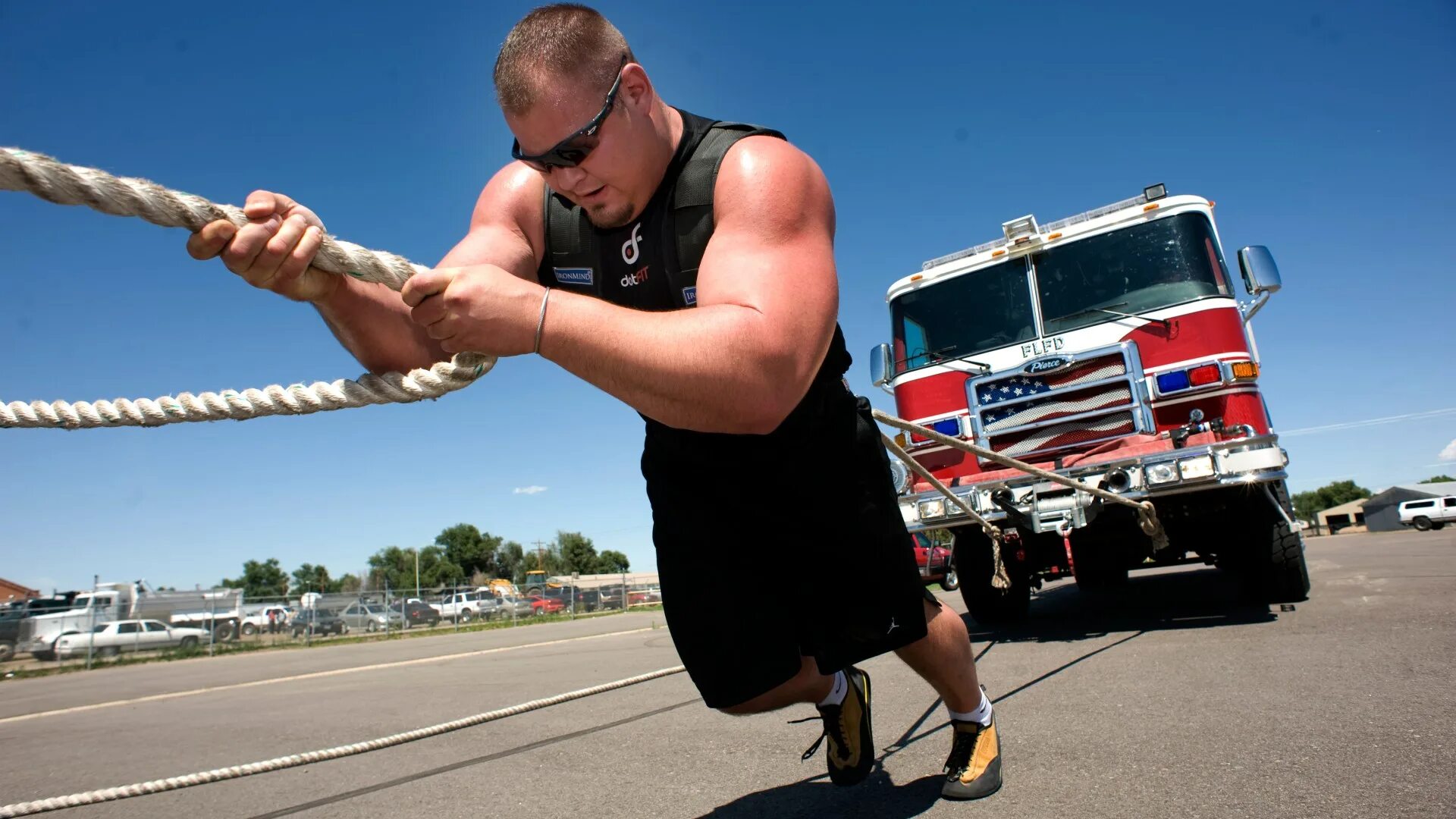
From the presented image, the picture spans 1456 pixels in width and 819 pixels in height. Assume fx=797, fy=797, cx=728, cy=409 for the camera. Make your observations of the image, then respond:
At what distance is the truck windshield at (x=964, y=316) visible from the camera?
7.01 meters

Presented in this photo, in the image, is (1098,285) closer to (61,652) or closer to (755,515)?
(755,515)

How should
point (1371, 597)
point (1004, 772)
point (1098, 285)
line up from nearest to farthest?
point (1004, 772) → point (1098, 285) → point (1371, 597)

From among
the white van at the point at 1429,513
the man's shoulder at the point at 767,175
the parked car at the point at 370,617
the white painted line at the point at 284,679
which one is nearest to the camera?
the man's shoulder at the point at 767,175

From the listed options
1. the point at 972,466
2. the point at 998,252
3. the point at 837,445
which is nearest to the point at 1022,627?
the point at 972,466

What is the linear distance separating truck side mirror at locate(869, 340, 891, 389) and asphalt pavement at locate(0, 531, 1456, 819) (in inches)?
97.5

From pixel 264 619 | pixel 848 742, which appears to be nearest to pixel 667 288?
pixel 848 742

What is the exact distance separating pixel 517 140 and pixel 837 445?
113 centimetres

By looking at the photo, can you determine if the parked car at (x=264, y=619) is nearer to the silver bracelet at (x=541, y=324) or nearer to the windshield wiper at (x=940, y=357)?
the windshield wiper at (x=940, y=357)

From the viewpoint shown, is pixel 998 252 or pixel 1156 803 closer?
pixel 1156 803

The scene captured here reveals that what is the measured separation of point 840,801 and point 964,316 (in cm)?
541

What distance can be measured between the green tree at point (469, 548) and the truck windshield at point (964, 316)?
275ft

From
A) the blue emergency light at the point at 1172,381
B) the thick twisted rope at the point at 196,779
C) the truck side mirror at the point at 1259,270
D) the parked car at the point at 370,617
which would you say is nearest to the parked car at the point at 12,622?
the parked car at the point at 370,617

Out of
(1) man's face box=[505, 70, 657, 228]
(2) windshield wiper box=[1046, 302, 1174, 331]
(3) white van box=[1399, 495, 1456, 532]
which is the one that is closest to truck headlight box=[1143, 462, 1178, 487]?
(2) windshield wiper box=[1046, 302, 1174, 331]

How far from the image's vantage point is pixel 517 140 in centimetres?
176
